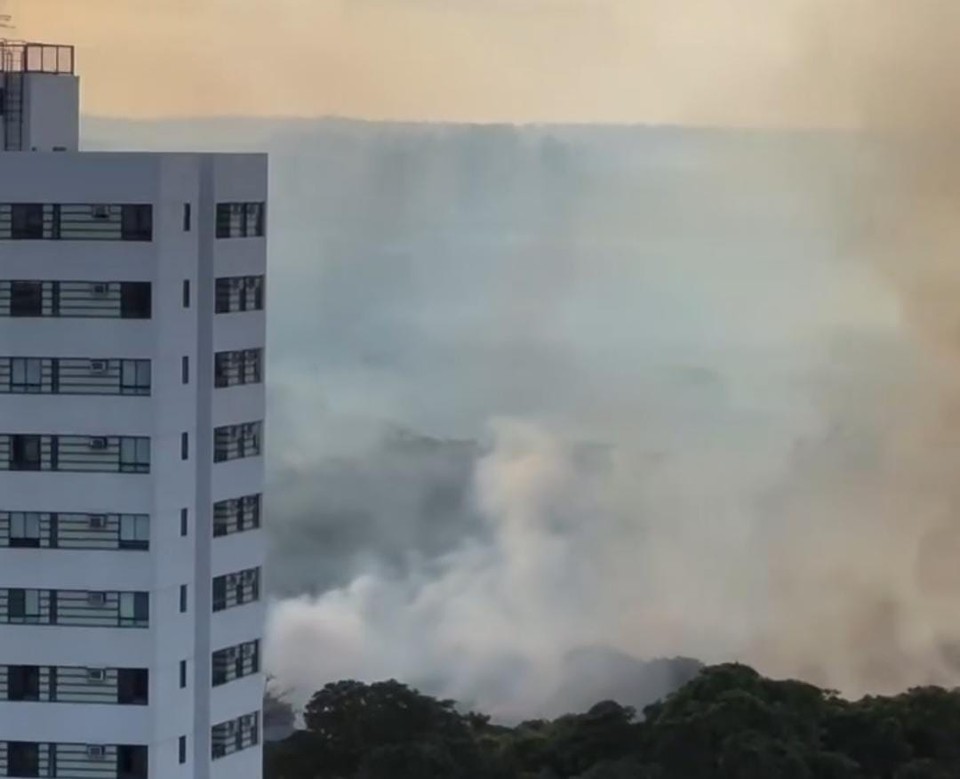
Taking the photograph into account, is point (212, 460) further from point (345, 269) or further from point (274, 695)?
point (345, 269)

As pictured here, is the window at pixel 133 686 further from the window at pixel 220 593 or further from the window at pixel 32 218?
the window at pixel 32 218

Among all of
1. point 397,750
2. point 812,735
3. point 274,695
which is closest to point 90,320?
point 397,750

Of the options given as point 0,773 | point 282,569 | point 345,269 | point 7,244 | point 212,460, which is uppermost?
point 345,269

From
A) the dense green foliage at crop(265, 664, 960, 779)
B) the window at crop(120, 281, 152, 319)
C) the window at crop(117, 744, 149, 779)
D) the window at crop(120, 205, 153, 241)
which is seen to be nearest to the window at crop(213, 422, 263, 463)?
the window at crop(120, 281, 152, 319)

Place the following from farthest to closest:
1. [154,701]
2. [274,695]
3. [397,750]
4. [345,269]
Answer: [345,269]
[274,695]
[397,750]
[154,701]

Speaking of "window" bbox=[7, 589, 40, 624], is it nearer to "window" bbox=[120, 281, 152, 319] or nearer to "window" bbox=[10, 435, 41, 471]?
"window" bbox=[10, 435, 41, 471]

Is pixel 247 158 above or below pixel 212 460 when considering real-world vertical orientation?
above

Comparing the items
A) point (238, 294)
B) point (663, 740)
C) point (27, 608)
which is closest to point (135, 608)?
point (27, 608)

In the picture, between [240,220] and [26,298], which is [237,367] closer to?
[240,220]
